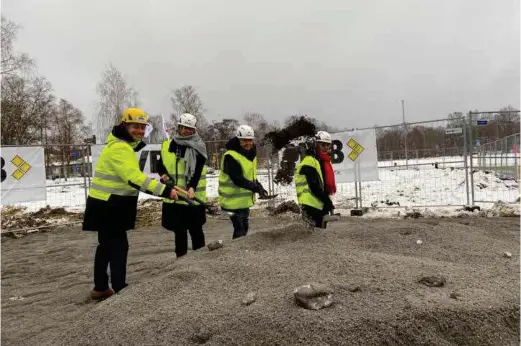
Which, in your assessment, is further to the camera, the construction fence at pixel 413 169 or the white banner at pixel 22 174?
the construction fence at pixel 413 169

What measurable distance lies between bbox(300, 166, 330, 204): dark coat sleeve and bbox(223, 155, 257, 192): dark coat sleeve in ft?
2.40

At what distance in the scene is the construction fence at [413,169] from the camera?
30.9 ft

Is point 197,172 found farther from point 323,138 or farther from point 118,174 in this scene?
point 323,138

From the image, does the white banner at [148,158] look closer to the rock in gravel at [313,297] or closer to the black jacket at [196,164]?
the black jacket at [196,164]

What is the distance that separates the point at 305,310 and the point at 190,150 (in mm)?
2333

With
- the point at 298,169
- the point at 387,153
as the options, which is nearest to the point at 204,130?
the point at 387,153

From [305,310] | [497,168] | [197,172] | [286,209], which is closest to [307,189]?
[197,172]

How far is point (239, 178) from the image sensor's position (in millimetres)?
4387

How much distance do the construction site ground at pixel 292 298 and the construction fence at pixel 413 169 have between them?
16.3 feet

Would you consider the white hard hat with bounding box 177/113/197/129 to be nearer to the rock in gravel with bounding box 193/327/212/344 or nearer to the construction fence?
the rock in gravel with bounding box 193/327/212/344

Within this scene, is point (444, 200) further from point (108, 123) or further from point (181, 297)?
point (108, 123)

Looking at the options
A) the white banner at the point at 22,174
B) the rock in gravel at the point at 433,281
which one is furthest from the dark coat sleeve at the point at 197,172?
the white banner at the point at 22,174

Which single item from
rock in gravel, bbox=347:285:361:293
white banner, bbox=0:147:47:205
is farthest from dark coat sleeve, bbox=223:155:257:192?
white banner, bbox=0:147:47:205

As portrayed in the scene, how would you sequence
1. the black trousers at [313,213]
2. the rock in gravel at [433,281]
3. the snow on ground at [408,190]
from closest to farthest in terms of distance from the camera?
1. the rock in gravel at [433,281]
2. the black trousers at [313,213]
3. the snow on ground at [408,190]
